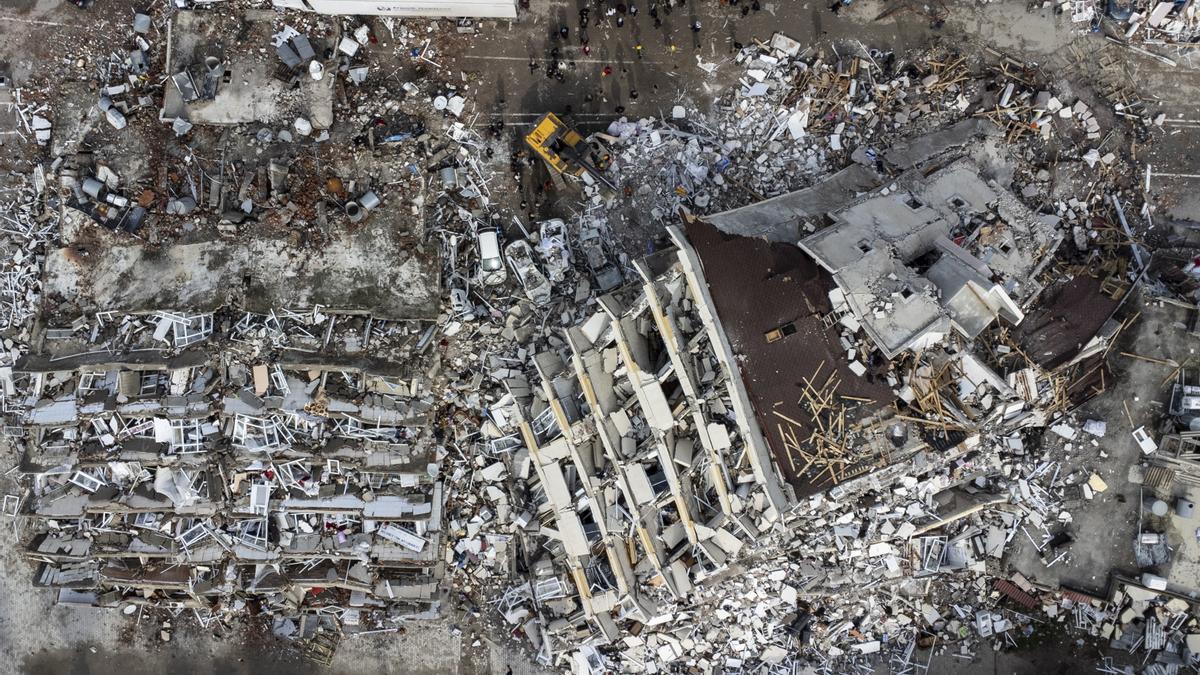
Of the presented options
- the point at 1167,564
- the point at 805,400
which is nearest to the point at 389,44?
the point at 805,400

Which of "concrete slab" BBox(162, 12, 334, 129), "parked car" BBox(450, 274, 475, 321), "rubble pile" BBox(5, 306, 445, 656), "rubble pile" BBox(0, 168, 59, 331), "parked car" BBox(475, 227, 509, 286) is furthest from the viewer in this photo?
"rubble pile" BBox(0, 168, 59, 331)

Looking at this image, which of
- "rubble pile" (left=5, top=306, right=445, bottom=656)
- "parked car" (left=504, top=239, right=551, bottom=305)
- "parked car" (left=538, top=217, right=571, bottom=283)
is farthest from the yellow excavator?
"rubble pile" (left=5, top=306, right=445, bottom=656)

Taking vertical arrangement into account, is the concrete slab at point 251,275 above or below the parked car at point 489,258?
above

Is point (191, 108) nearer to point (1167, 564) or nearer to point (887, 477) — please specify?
point (887, 477)

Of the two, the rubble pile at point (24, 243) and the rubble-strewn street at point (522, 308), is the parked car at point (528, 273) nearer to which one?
the rubble-strewn street at point (522, 308)

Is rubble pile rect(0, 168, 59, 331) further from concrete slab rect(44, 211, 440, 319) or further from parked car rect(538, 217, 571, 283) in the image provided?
parked car rect(538, 217, 571, 283)

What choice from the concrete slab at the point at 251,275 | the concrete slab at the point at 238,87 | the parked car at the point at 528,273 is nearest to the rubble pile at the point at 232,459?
the concrete slab at the point at 251,275
